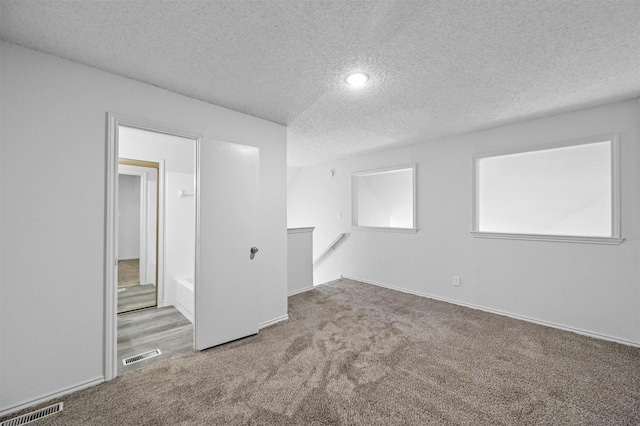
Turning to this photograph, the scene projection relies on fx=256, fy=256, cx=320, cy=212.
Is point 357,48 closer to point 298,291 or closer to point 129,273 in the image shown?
point 298,291

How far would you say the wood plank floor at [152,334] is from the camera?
230 cm

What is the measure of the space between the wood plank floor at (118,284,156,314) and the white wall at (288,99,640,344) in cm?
316

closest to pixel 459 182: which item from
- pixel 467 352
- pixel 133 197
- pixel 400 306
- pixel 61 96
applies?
pixel 400 306

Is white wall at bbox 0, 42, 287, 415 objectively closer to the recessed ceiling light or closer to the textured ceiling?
the textured ceiling

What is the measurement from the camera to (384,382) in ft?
6.15

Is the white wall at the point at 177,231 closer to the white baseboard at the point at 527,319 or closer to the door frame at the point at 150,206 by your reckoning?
the door frame at the point at 150,206

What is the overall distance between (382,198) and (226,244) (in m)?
4.05

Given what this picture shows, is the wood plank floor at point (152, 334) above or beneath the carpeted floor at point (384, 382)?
beneath

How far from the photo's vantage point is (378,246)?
14.9 feet

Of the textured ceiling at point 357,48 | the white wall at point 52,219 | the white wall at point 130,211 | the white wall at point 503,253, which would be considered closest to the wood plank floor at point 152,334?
the white wall at point 52,219

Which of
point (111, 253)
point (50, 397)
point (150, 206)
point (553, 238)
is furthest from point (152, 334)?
point (553, 238)

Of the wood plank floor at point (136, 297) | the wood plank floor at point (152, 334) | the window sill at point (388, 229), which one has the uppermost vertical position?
the window sill at point (388, 229)

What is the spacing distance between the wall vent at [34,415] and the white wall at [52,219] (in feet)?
0.37

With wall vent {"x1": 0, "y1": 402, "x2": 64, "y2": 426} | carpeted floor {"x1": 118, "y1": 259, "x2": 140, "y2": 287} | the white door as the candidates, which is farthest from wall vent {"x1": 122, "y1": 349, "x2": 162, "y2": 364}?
carpeted floor {"x1": 118, "y1": 259, "x2": 140, "y2": 287}
